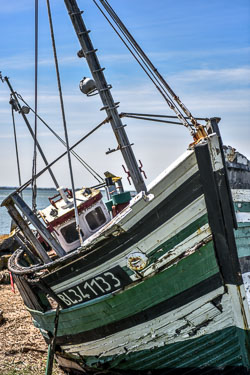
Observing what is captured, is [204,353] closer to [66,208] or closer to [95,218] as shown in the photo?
[95,218]

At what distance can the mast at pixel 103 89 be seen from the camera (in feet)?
28.7

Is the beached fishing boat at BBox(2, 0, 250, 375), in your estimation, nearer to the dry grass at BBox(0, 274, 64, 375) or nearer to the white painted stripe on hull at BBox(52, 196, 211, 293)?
the white painted stripe on hull at BBox(52, 196, 211, 293)

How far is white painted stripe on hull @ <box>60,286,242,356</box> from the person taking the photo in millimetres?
6285

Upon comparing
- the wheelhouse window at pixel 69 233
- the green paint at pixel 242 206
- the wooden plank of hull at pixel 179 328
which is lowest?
the wooden plank of hull at pixel 179 328

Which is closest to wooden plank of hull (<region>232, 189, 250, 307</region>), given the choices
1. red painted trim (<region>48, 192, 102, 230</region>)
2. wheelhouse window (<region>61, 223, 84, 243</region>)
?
red painted trim (<region>48, 192, 102, 230</region>)

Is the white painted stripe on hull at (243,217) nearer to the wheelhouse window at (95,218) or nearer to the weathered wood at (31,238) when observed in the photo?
the weathered wood at (31,238)

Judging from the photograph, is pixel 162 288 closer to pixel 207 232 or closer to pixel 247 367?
pixel 207 232

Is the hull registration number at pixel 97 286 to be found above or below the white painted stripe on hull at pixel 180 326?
above

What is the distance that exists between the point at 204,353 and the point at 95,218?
3495mm

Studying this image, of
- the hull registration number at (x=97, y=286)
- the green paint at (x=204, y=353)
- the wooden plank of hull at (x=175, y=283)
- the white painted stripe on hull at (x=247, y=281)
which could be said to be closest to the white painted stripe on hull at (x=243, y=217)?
the wooden plank of hull at (x=175, y=283)

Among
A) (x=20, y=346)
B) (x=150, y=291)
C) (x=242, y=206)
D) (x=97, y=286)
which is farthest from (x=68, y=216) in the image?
(x=242, y=206)

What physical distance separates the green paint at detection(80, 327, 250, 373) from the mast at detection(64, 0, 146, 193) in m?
2.97

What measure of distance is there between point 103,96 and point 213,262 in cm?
385

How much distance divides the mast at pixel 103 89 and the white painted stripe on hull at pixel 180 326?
2786mm
